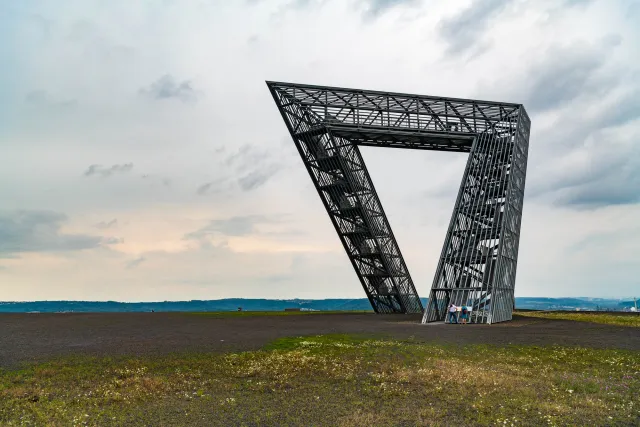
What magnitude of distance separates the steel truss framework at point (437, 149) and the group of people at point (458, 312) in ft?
1.78

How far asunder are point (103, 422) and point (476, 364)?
40.1ft

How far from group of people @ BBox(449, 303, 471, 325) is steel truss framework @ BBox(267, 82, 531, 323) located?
54 cm

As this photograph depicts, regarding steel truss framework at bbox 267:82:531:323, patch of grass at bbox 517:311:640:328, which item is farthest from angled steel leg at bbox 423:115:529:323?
patch of grass at bbox 517:311:640:328

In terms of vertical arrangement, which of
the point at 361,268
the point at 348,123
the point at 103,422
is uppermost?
the point at 348,123

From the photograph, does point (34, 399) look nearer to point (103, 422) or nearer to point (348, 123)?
point (103, 422)

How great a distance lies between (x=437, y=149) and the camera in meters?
52.8

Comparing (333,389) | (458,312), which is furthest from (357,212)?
(333,389)

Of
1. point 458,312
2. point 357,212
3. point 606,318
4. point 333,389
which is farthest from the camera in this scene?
point 357,212

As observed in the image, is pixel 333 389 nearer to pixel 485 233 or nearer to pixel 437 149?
pixel 485 233

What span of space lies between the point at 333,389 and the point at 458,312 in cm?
2875

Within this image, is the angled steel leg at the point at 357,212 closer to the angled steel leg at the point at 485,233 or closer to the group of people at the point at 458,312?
the angled steel leg at the point at 485,233

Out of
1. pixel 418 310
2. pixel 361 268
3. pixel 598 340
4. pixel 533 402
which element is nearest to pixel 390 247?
pixel 361 268

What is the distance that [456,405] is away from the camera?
13.0 meters

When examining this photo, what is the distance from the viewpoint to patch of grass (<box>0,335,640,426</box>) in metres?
12.1
